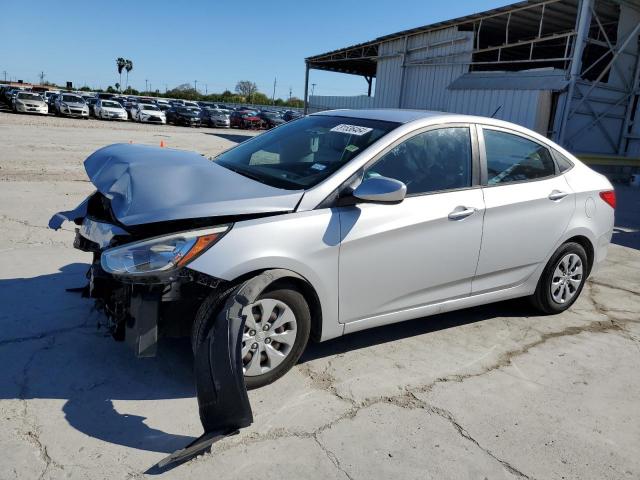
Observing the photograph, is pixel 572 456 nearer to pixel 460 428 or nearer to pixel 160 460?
pixel 460 428

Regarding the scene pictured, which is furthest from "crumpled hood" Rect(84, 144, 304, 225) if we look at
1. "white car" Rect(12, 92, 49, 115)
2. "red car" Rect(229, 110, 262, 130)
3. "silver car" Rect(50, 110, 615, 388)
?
"red car" Rect(229, 110, 262, 130)

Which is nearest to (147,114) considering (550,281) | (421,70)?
(421,70)

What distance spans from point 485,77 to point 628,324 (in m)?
17.0

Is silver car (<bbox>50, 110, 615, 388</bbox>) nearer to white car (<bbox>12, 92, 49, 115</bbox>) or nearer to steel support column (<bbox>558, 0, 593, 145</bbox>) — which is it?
steel support column (<bbox>558, 0, 593, 145</bbox>)

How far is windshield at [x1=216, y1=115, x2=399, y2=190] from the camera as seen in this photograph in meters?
3.59

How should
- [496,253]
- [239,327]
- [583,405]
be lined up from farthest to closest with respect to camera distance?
[496,253] < [583,405] < [239,327]

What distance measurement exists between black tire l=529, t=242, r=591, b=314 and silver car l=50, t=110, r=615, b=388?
0.01 metres

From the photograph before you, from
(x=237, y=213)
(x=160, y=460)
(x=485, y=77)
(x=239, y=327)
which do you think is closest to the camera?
(x=160, y=460)

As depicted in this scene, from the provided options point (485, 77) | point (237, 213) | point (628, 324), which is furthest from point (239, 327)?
point (485, 77)

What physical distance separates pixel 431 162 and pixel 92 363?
2649 millimetres

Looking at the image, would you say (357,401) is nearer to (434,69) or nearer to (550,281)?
(550,281)

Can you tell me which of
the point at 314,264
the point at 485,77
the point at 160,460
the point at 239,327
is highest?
the point at 485,77

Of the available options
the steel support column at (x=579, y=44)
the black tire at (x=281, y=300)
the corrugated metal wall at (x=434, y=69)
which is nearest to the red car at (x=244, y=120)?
the corrugated metal wall at (x=434, y=69)

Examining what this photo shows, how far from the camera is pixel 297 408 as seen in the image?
3133mm
